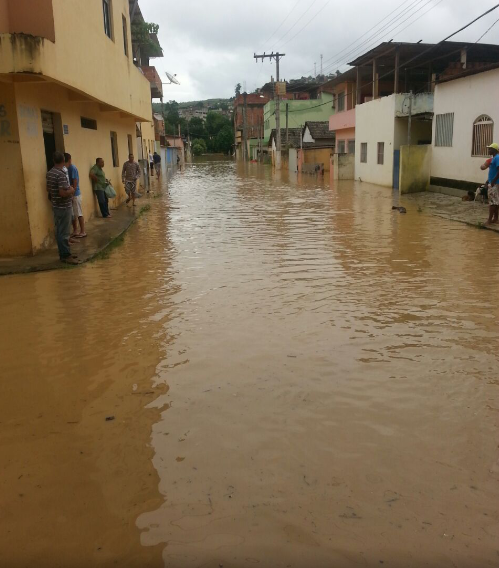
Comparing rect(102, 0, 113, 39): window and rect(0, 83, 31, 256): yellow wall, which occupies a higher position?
rect(102, 0, 113, 39): window

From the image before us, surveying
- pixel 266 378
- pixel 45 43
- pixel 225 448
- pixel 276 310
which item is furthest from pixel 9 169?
pixel 225 448

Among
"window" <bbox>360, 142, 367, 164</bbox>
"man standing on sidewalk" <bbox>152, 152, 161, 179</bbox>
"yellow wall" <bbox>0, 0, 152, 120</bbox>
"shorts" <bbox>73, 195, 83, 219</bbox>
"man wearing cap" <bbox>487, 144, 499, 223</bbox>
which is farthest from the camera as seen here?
"man standing on sidewalk" <bbox>152, 152, 161, 179</bbox>

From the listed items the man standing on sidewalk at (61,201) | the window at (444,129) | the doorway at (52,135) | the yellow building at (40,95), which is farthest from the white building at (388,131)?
the man standing on sidewalk at (61,201)

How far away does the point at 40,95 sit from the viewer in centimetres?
952

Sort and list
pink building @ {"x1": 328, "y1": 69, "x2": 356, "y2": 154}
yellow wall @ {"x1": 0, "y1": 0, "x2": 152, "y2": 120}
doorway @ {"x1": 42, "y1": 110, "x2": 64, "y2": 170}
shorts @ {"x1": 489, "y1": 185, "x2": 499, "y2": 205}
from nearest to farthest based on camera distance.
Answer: yellow wall @ {"x1": 0, "y1": 0, "x2": 152, "y2": 120} < doorway @ {"x1": 42, "y1": 110, "x2": 64, "y2": 170} < shorts @ {"x1": 489, "y1": 185, "x2": 499, "y2": 205} < pink building @ {"x1": 328, "y1": 69, "x2": 356, "y2": 154}

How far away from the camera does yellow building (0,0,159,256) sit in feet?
26.0

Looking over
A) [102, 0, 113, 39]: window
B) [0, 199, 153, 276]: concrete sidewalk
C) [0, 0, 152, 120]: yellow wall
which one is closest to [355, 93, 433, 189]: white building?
[0, 0, 152, 120]: yellow wall

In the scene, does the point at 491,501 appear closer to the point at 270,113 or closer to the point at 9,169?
the point at 9,169

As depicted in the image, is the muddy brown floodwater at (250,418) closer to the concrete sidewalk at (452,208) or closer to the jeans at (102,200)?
the concrete sidewalk at (452,208)

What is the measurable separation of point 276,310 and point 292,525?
11.9 ft

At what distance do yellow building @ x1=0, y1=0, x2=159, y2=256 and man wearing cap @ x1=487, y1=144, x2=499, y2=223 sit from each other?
26.6ft

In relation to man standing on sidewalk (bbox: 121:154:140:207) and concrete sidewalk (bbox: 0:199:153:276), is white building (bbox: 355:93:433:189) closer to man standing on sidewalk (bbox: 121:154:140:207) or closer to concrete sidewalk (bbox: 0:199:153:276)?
man standing on sidewalk (bbox: 121:154:140:207)

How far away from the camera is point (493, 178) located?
11.3m

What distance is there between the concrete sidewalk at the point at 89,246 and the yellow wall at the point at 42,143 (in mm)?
332
